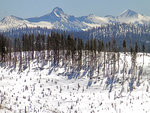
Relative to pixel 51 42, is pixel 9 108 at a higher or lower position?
lower

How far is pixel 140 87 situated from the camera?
3534 centimetres

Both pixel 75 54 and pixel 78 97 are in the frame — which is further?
pixel 75 54

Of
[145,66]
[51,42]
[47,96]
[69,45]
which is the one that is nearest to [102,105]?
[47,96]

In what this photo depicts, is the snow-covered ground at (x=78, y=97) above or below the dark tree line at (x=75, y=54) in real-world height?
below

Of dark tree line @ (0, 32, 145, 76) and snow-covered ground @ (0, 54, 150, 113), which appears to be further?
dark tree line @ (0, 32, 145, 76)

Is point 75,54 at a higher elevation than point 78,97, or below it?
higher

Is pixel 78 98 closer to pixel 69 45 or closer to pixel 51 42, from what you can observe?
pixel 69 45

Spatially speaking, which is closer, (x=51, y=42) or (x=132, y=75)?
(x=132, y=75)

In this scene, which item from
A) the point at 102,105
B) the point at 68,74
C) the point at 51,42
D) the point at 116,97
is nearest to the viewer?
the point at 102,105

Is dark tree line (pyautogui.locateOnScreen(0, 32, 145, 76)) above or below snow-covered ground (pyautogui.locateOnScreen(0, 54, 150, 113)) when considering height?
above

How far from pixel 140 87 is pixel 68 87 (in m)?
14.8

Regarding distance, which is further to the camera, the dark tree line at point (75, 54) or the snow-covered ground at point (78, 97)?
the dark tree line at point (75, 54)

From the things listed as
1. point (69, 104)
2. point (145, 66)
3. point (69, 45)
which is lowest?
point (69, 104)

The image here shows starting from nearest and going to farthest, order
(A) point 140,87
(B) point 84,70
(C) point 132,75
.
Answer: (A) point 140,87 < (C) point 132,75 < (B) point 84,70
